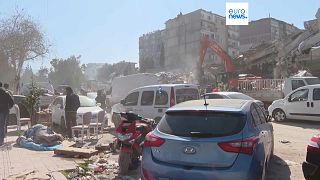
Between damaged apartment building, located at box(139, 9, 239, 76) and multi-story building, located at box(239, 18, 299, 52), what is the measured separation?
2.34m

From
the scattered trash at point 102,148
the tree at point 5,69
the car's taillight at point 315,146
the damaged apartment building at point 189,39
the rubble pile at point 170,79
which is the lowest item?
the scattered trash at point 102,148

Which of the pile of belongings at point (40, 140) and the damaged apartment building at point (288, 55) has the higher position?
the damaged apartment building at point (288, 55)

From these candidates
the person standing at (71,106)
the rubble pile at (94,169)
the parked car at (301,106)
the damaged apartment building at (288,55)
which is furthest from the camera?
the damaged apartment building at (288,55)

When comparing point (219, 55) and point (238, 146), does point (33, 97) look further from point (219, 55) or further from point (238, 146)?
point (219, 55)

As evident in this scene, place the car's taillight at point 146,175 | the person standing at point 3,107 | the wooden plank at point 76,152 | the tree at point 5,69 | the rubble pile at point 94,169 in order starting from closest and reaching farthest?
the car's taillight at point 146,175 → the rubble pile at point 94,169 → the wooden plank at point 76,152 → the person standing at point 3,107 → the tree at point 5,69

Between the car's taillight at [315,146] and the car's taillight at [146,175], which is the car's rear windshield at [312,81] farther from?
the car's taillight at [146,175]

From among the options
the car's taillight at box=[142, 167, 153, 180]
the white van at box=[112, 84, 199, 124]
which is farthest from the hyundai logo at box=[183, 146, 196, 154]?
the white van at box=[112, 84, 199, 124]

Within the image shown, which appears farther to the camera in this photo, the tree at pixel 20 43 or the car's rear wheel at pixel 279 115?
the tree at pixel 20 43

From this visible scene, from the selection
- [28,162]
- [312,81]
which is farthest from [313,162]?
[312,81]

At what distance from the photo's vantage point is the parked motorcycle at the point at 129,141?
7695 millimetres

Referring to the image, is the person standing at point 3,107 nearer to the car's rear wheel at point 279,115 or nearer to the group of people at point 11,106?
the group of people at point 11,106

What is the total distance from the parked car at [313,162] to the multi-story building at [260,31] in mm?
82988

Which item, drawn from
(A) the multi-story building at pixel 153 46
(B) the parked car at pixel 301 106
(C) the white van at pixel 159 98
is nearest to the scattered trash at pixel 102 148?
(C) the white van at pixel 159 98

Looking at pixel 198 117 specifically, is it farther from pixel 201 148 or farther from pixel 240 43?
pixel 240 43
